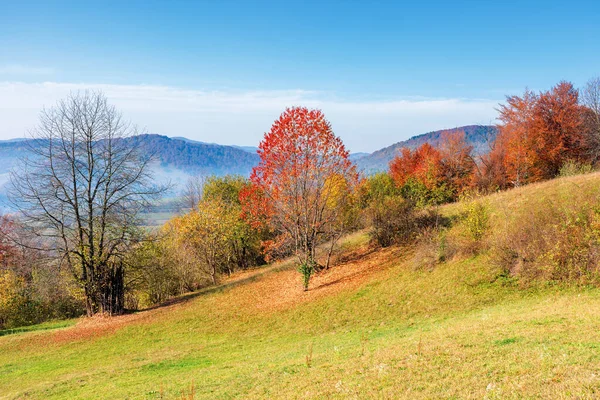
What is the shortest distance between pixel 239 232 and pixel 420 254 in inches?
1115

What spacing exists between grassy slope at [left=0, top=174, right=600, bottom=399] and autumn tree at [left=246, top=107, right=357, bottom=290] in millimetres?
5772

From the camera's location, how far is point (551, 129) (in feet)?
152

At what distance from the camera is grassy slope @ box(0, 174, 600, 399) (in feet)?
27.9

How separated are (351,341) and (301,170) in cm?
1448

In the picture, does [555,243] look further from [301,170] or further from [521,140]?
[521,140]

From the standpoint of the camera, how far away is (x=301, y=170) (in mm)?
27172

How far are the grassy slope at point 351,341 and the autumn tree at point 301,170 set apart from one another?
5772 millimetres

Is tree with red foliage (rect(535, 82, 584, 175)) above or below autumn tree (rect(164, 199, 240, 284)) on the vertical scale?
A: above

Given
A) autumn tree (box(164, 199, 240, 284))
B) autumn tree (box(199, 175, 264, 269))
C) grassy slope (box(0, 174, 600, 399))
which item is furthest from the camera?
autumn tree (box(199, 175, 264, 269))

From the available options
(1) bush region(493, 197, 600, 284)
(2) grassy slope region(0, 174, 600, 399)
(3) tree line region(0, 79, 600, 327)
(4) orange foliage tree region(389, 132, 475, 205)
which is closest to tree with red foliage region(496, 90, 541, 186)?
(4) orange foliage tree region(389, 132, 475, 205)

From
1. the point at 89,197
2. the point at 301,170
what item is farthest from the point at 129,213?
the point at 301,170

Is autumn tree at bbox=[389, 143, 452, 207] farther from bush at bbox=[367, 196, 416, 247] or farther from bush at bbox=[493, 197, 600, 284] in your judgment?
bush at bbox=[493, 197, 600, 284]

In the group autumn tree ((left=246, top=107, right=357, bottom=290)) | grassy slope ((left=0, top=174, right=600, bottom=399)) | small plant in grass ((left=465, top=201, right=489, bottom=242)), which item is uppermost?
autumn tree ((left=246, top=107, right=357, bottom=290))

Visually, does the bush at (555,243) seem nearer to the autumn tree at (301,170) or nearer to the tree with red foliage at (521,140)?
the autumn tree at (301,170)
